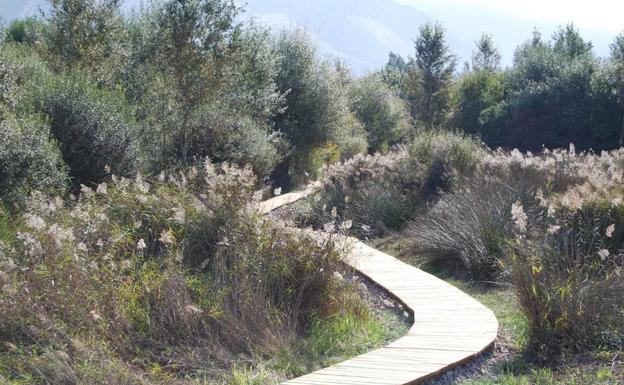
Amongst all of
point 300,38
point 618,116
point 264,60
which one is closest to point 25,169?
point 264,60

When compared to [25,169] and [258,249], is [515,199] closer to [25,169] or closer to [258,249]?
[258,249]

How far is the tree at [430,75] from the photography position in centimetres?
3716

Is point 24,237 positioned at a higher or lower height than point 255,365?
higher

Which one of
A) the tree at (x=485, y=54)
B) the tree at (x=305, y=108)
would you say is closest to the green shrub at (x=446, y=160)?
the tree at (x=305, y=108)

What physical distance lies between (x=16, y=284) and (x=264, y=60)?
46.7 feet

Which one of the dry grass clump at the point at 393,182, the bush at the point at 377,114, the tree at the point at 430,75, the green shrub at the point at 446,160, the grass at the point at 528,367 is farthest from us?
the tree at the point at 430,75

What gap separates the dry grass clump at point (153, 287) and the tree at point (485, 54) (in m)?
50.5

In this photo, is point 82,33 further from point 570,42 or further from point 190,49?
point 570,42

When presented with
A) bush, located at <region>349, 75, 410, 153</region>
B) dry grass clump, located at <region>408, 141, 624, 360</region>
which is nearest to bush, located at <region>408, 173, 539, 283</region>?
dry grass clump, located at <region>408, 141, 624, 360</region>

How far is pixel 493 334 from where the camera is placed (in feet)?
21.0

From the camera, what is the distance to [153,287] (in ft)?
20.6

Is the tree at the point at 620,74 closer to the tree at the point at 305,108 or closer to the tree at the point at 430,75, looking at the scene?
the tree at the point at 430,75

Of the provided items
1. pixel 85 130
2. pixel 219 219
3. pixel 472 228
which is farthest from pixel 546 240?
pixel 85 130

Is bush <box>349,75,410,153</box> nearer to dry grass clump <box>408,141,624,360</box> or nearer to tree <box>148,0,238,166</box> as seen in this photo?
tree <box>148,0,238,166</box>
